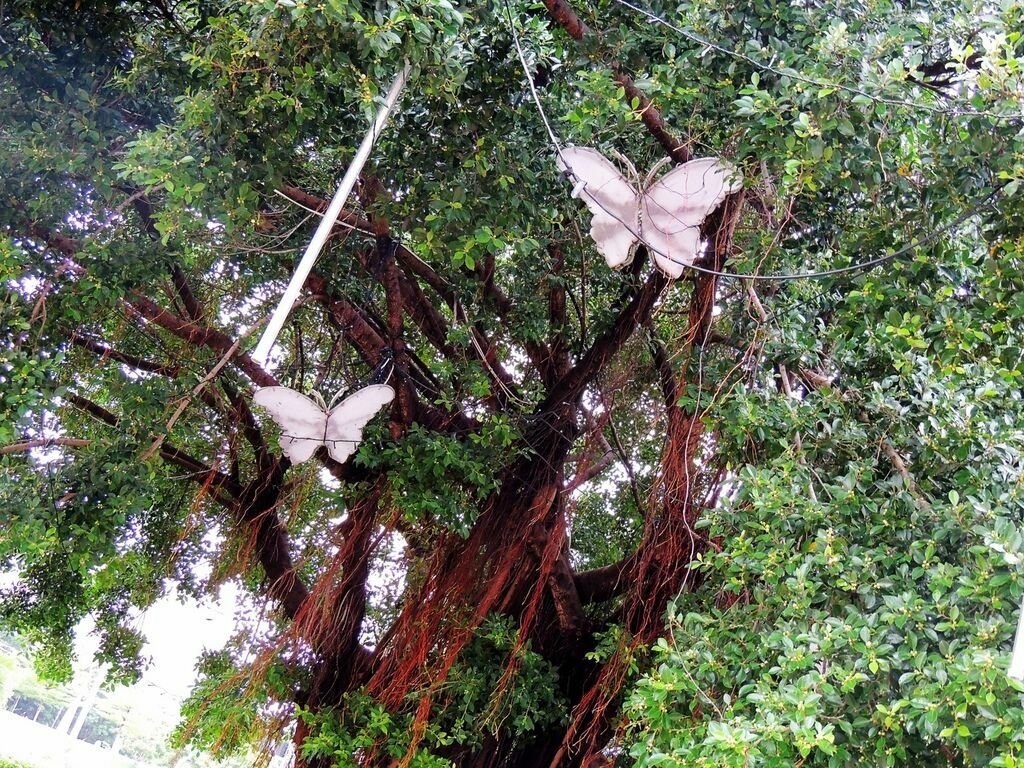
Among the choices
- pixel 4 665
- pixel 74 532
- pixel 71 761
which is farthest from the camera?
pixel 4 665

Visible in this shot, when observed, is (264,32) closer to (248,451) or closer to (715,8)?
(715,8)

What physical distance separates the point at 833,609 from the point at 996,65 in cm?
103

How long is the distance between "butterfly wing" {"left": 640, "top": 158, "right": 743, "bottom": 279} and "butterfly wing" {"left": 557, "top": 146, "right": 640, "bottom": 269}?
0.03 m

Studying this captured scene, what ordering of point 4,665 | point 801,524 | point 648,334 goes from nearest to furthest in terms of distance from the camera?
point 801,524 < point 648,334 < point 4,665

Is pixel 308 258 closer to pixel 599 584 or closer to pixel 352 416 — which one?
pixel 352 416

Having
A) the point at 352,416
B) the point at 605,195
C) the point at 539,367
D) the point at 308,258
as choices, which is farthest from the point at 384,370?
the point at 308,258

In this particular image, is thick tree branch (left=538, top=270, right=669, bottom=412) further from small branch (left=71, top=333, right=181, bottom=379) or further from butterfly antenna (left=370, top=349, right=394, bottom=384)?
small branch (left=71, top=333, right=181, bottom=379)

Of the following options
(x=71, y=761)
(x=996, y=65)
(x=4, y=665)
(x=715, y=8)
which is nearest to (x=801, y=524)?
(x=996, y=65)

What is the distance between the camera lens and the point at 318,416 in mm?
2277

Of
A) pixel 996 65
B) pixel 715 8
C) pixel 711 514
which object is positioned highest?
pixel 715 8

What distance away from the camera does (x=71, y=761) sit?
46.5 ft

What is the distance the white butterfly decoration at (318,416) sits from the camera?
220 centimetres

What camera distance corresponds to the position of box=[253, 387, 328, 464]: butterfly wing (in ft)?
7.13

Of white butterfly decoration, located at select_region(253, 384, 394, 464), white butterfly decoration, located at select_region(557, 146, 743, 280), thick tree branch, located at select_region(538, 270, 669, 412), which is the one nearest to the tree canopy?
thick tree branch, located at select_region(538, 270, 669, 412)
